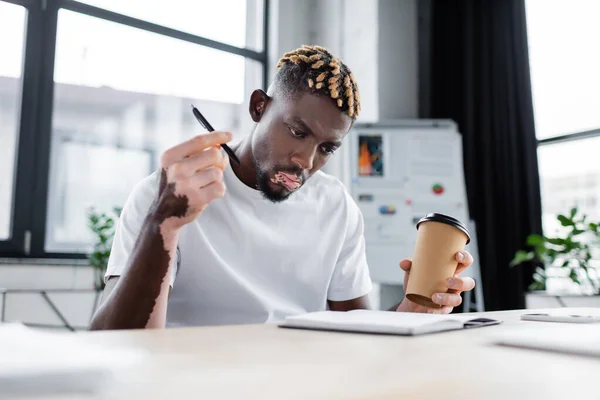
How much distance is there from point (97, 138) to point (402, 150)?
199cm

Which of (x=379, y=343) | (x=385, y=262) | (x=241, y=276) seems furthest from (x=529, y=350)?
(x=385, y=262)

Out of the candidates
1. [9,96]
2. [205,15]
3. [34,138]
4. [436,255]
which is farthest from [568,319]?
[205,15]

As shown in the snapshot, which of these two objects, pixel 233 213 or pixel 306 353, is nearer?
pixel 306 353

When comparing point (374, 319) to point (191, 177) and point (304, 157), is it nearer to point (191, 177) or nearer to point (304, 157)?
point (191, 177)

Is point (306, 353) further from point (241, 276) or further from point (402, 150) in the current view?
point (402, 150)

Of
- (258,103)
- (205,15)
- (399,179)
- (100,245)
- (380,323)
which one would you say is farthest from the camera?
(205,15)

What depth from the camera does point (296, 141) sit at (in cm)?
133

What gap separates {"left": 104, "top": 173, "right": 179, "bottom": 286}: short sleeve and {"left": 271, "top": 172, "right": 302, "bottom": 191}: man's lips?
0.96 ft

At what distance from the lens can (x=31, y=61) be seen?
3.18 m

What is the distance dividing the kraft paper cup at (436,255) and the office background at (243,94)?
2.55 metres

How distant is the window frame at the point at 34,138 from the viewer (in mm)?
3061

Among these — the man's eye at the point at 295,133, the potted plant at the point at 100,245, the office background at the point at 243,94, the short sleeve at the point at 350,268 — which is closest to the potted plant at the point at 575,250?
the office background at the point at 243,94

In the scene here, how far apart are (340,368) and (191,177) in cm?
54

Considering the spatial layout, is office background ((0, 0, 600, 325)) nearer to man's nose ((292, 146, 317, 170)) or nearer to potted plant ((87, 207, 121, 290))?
potted plant ((87, 207, 121, 290))
